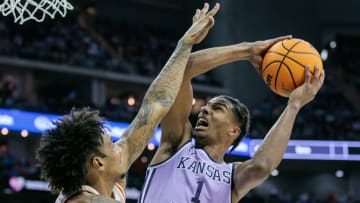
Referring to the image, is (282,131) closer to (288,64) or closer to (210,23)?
(288,64)

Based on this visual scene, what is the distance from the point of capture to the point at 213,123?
422 cm

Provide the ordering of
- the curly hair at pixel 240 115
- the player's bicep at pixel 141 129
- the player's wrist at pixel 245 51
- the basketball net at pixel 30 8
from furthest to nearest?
the basketball net at pixel 30 8 → the curly hair at pixel 240 115 → the player's wrist at pixel 245 51 → the player's bicep at pixel 141 129

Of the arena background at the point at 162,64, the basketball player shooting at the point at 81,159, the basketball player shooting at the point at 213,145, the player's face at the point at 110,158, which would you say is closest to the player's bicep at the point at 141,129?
the basketball player shooting at the point at 81,159

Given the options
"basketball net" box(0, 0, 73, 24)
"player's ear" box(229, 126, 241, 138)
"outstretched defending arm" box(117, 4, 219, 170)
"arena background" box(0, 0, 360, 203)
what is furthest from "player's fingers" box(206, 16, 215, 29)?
"arena background" box(0, 0, 360, 203)

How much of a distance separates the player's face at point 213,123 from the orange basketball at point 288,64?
339mm

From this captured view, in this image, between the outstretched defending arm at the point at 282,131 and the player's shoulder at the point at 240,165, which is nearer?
the outstretched defending arm at the point at 282,131

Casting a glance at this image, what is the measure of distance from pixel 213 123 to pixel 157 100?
26.6 inches

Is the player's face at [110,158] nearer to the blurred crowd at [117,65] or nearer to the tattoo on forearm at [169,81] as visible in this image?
the tattoo on forearm at [169,81]

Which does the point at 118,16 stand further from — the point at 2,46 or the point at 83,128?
the point at 83,128

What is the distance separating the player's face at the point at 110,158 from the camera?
3039mm

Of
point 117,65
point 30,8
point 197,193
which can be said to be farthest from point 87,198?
point 117,65

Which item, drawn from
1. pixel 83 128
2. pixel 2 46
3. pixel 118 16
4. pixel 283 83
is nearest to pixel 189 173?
pixel 283 83

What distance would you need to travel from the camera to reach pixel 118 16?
90.1 ft

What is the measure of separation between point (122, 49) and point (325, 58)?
8.58 m
